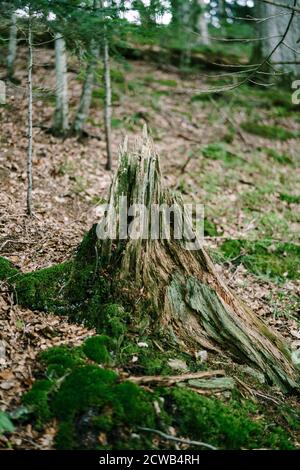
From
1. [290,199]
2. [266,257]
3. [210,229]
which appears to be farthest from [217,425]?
[290,199]

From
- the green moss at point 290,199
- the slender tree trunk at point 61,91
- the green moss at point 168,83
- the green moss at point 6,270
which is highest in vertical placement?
the green moss at point 168,83

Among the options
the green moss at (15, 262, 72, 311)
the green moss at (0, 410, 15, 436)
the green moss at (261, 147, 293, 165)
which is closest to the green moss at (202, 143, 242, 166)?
the green moss at (261, 147, 293, 165)

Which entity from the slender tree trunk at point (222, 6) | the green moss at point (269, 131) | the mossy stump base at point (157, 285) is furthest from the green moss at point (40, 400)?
the slender tree trunk at point (222, 6)

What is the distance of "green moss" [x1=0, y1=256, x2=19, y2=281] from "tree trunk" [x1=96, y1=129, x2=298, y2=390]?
113 centimetres

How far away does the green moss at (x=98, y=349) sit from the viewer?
407 centimetres

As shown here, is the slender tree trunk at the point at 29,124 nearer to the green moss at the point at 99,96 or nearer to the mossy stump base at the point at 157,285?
the mossy stump base at the point at 157,285

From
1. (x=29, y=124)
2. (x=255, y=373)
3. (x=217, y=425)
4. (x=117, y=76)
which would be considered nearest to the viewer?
(x=217, y=425)

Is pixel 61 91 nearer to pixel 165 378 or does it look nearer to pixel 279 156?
pixel 279 156

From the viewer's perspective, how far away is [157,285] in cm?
462

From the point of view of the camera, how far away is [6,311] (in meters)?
4.55

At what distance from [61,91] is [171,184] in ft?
10.7

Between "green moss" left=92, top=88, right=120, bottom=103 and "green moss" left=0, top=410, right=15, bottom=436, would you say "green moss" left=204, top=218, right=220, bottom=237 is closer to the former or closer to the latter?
"green moss" left=0, top=410, right=15, bottom=436

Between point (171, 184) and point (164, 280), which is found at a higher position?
point (171, 184)

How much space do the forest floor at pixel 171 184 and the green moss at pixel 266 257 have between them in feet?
→ 0.07
